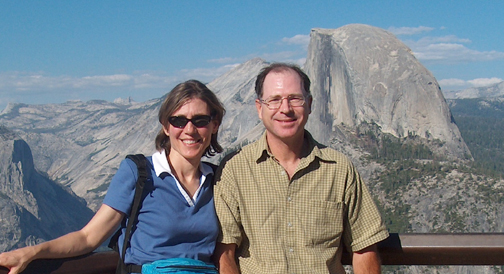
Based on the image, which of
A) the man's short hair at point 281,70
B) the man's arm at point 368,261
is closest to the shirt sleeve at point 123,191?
the man's short hair at point 281,70

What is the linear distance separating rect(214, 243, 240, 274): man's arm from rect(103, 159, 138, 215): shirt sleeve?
78 centimetres

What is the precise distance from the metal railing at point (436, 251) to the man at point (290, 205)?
17cm

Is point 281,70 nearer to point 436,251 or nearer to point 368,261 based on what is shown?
point 368,261

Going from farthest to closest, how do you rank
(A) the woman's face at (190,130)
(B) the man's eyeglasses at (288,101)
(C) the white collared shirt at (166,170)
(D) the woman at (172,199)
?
(B) the man's eyeglasses at (288,101) < (A) the woman's face at (190,130) < (C) the white collared shirt at (166,170) < (D) the woman at (172,199)

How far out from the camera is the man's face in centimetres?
402

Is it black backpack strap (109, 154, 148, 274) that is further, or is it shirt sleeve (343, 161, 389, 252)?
shirt sleeve (343, 161, 389, 252)

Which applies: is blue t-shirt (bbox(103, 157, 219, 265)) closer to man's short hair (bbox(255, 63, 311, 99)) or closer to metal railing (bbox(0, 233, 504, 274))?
metal railing (bbox(0, 233, 504, 274))

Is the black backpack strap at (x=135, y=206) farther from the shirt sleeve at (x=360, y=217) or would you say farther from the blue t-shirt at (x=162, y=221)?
the shirt sleeve at (x=360, y=217)

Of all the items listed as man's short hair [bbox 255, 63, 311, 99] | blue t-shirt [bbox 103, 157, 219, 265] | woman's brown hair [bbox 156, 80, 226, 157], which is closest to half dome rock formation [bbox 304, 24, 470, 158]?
man's short hair [bbox 255, 63, 311, 99]

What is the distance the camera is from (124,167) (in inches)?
147

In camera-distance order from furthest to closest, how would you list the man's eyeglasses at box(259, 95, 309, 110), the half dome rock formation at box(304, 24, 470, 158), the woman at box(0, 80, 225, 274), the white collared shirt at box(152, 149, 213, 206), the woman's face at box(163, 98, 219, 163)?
the half dome rock formation at box(304, 24, 470, 158) < the man's eyeglasses at box(259, 95, 309, 110) < the woman's face at box(163, 98, 219, 163) < the white collared shirt at box(152, 149, 213, 206) < the woman at box(0, 80, 225, 274)

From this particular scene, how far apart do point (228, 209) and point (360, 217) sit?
1046mm

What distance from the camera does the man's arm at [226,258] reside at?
3.86 metres

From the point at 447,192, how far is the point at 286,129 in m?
90.0
